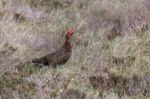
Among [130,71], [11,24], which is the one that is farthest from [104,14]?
[130,71]

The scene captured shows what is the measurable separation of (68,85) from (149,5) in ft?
12.4

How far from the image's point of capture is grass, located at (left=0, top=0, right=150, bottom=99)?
26.7 feet

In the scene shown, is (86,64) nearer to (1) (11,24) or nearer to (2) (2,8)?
(1) (11,24)

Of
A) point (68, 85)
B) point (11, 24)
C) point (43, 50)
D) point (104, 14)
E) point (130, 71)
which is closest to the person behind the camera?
point (68, 85)

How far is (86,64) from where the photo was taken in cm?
910

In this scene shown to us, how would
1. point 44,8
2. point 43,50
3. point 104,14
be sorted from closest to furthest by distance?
1. point 43,50
2. point 104,14
3. point 44,8

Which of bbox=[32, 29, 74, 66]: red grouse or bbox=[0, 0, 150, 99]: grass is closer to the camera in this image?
bbox=[0, 0, 150, 99]: grass

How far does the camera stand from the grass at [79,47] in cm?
815

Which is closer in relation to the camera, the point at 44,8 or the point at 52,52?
the point at 52,52

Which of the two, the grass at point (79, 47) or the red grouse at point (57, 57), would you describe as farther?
the red grouse at point (57, 57)

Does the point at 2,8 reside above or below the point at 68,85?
above

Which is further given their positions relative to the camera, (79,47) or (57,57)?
(79,47)

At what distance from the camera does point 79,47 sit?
9969mm

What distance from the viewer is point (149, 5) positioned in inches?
447
